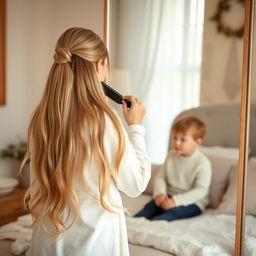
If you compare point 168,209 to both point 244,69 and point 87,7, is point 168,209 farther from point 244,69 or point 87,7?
point 87,7

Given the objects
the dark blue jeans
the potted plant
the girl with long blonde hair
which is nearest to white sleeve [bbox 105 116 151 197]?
the girl with long blonde hair

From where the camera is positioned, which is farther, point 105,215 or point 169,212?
point 169,212

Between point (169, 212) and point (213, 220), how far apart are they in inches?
8.4

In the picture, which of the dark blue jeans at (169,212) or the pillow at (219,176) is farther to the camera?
the dark blue jeans at (169,212)

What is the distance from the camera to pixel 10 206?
8.30 ft

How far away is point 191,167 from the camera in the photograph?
1.79 m

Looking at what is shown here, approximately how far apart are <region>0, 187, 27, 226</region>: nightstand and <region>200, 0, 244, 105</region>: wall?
1.48 m

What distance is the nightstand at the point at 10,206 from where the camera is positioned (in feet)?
8.16

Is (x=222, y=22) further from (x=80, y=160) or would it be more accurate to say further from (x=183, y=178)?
(x=80, y=160)

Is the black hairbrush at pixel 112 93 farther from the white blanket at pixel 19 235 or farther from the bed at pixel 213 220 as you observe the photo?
the white blanket at pixel 19 235

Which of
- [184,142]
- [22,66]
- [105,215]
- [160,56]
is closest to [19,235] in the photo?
[105,215]

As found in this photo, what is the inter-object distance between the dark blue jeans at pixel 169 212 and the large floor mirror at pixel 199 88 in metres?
0.05

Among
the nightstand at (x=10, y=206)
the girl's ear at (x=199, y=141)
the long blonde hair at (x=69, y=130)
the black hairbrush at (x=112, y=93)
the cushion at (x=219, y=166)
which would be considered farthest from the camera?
the nightstand at (x=10, y=206)

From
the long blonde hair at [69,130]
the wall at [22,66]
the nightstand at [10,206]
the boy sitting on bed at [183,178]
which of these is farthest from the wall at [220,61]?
the nightstand at [10,206]
